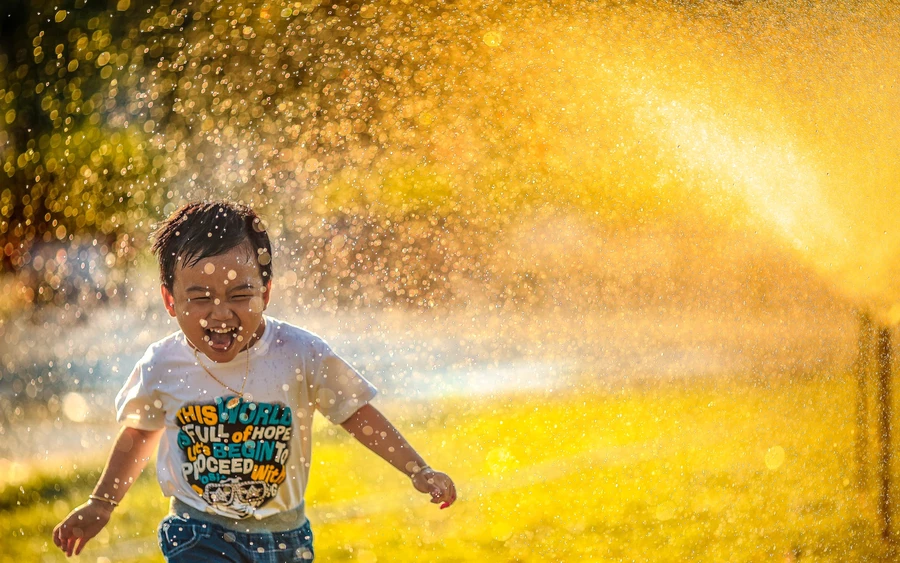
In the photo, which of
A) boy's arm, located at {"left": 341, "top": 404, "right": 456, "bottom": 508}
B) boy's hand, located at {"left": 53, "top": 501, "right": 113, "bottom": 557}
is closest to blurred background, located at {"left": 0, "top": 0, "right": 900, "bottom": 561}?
boy's arm, located at {"left": 341, "top": 404, "right": 456, "bottom": 508}

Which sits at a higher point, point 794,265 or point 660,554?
point 794,265

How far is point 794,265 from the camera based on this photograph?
162 inches

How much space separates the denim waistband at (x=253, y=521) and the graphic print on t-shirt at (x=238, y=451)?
0.03 metres

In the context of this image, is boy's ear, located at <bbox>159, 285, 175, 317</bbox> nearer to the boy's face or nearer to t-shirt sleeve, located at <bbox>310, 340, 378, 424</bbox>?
the boy's face

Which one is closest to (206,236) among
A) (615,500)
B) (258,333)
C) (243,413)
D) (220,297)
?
(220,297)

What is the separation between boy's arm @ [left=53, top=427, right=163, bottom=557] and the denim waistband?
0.17 meters

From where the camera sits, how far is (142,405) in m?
2.25

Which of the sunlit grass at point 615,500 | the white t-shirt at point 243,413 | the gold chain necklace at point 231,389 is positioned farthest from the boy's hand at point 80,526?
the sunlit grass at point 615,500

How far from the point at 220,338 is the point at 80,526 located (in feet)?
1.67

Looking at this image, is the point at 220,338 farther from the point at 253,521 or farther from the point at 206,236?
the point at 253,521

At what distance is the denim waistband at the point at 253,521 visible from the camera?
218cm

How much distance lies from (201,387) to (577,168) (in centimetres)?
353

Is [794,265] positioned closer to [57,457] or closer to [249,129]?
[249,129]

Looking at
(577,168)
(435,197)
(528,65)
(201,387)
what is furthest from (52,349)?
(201,387)
